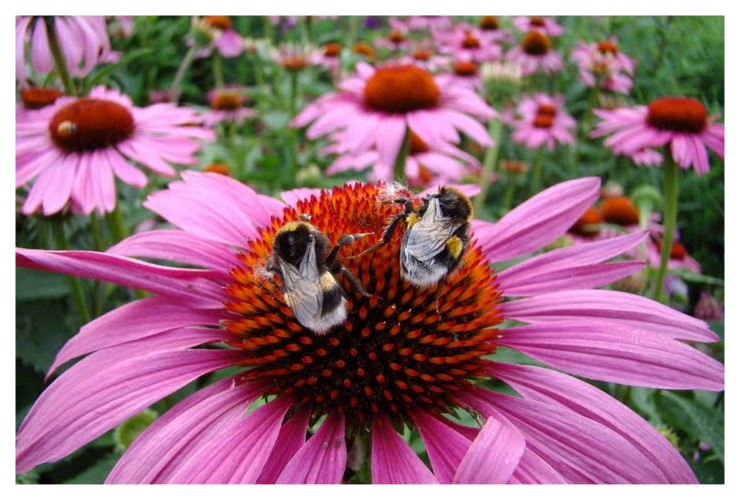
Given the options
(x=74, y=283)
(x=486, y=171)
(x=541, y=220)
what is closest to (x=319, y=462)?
(x=541, y=220)

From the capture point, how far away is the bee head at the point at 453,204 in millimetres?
803

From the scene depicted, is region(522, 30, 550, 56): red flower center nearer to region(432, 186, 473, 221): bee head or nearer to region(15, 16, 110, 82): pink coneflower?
region(15, 16, 110, 82): pink coneflower

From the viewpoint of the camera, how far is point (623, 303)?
87 centimetres

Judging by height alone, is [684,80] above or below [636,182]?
above

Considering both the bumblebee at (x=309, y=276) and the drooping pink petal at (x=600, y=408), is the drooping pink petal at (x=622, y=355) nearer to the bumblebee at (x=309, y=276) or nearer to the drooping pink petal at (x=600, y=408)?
the drooping pink petal at (x=600, y=408)

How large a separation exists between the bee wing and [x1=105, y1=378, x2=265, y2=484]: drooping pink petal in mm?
257

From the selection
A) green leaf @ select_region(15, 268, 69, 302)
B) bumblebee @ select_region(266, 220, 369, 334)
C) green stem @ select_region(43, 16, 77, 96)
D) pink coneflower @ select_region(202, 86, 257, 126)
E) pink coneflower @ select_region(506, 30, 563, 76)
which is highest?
green stem @ select_region(43, 16, 77, 96)

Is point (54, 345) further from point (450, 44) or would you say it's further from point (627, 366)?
point (450, 44)

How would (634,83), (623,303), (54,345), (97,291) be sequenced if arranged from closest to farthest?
(623,303)
(54,345)
(97,291)
(634,83)

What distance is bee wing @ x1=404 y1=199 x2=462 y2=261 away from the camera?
76cm

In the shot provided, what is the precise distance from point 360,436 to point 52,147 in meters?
1.00

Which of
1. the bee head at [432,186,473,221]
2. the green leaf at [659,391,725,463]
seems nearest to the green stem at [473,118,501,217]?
the green leaf at [659,391,725,463]

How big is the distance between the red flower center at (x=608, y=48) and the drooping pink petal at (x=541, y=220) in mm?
2096

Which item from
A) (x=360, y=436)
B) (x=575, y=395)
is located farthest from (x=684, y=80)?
(x=360, y=436)
